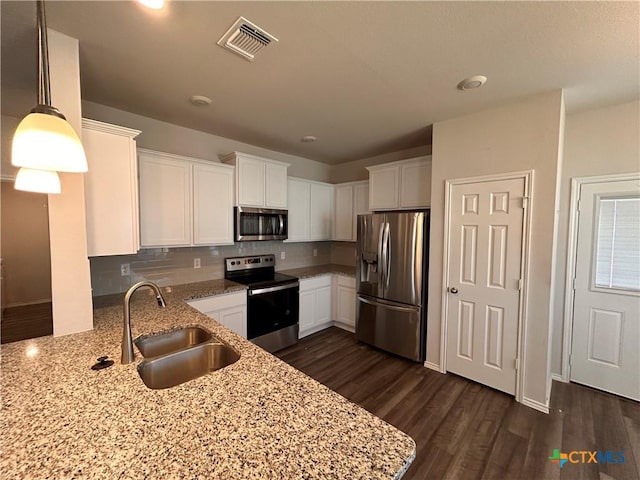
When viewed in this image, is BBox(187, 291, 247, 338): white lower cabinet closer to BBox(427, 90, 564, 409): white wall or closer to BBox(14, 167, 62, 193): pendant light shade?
BBox(14, 167, 62, 193): pendant light shade

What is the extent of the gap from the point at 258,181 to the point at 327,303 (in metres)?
2.04

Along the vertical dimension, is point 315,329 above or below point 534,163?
below

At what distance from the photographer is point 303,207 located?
3881mm

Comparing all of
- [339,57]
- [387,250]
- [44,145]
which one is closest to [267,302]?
[387,250]

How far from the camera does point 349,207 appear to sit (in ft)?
13.5

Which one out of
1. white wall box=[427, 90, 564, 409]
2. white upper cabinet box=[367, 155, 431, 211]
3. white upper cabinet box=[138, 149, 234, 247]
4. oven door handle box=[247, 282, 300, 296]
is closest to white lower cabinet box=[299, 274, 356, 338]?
oven door handle box=[247, 282, 300, 296]

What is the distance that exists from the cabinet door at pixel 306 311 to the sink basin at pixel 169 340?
6.24ft

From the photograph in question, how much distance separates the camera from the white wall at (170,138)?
96.0 inches

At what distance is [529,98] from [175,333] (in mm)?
3322

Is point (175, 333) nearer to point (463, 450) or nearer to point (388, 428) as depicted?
point (388, 428)

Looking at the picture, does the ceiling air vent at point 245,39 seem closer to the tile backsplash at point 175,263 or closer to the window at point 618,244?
the tile backsplash at point 175,263

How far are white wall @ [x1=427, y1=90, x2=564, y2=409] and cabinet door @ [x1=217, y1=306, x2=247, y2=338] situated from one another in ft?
8.97

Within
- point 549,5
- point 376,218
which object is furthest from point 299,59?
point 376,218

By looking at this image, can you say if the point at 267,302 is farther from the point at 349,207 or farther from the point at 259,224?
the point at 349,207
